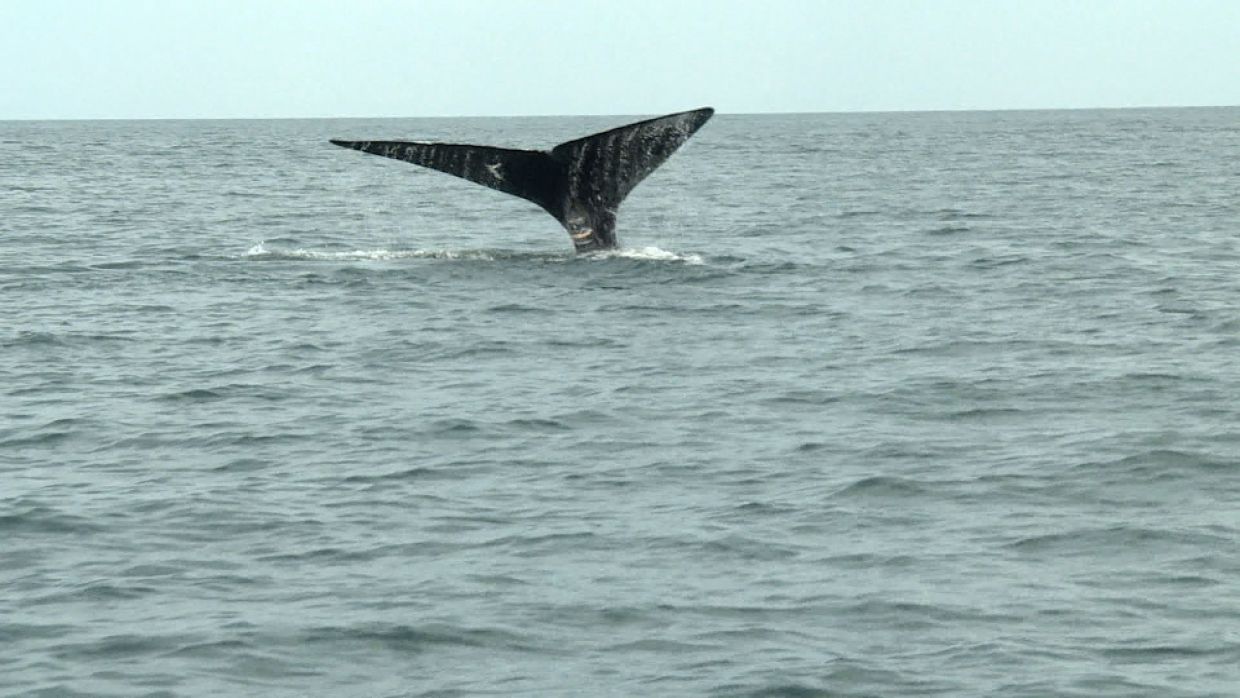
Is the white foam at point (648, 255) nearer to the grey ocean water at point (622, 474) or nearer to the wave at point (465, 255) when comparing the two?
the wave at point (465, 255)

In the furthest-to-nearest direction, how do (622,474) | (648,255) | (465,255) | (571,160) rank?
1. (465,255)
2. (648,255)
3. (571,160)
4. (622,474)

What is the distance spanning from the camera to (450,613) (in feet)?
27.8

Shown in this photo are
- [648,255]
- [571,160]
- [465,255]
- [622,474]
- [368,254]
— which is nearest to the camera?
[622,474]

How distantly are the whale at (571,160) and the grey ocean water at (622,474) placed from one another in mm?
958

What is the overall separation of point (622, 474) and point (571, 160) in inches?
322

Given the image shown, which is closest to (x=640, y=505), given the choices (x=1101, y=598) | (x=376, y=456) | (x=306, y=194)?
(x=376, y=456)

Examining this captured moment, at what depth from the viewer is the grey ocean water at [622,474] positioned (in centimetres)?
798

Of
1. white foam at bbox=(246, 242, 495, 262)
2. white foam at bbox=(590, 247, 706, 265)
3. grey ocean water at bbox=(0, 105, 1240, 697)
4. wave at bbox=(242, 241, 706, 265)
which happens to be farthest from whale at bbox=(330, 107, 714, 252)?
white foam at bbox=(246, 242, 495, 262)

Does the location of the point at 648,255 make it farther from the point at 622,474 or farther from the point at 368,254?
the point at 622,474

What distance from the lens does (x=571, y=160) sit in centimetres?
1891

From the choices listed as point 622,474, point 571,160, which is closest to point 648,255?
point 571,160

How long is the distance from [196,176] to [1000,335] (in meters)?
43.7

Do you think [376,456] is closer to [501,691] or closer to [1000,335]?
[501,691]

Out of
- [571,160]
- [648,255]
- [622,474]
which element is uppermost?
[571,160]
